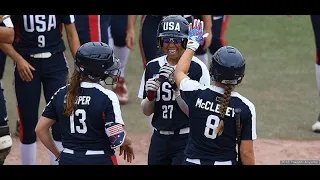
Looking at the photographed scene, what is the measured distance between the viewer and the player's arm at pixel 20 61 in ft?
22.0

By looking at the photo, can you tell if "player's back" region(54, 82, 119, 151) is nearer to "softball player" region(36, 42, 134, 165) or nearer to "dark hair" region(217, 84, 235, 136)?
"softball player" region(36, 42, 134, 165)

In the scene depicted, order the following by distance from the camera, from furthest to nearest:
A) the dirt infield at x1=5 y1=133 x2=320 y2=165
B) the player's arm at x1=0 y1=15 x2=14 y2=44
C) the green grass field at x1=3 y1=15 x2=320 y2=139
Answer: the green grass field at x1=3 y1=15 x2=320 y2=139
the dirt infield at x1=5 y1=133 x2=320 y2=165
the player's arm at x1=0 y1=15 x2=14 y2=44

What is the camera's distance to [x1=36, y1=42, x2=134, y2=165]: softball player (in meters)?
5.15

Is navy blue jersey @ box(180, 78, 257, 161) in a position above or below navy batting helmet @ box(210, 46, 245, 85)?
below

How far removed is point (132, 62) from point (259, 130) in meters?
3.30

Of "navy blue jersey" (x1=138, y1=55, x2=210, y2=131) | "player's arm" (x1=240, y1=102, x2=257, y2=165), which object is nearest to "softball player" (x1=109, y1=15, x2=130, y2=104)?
"navy blue jersey" (x1=138, y1=55, x2=210, y2=131)

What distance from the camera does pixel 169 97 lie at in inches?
226

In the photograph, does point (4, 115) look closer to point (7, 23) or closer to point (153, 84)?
point (7, 23)

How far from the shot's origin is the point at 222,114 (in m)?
4.97

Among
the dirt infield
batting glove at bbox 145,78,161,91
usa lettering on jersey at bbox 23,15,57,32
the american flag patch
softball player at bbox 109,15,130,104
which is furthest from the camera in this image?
softball player at bbox 109,15,130,104

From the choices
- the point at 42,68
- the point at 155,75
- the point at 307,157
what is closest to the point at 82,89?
the point at 155,75

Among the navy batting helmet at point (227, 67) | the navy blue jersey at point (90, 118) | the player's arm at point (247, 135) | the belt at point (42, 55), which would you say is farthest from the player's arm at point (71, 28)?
the player's arm at point (247, 135)

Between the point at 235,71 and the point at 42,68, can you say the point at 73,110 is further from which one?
the point at 42,68

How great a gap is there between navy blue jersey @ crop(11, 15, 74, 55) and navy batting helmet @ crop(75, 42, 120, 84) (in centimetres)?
166
